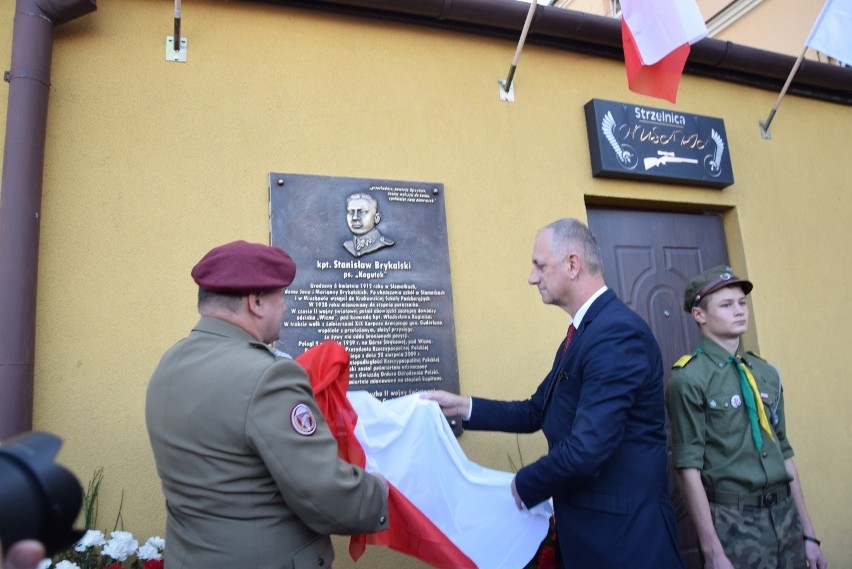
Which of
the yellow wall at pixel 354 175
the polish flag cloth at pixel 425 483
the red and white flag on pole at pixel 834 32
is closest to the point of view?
the polish flag cloth at pixel 425 483

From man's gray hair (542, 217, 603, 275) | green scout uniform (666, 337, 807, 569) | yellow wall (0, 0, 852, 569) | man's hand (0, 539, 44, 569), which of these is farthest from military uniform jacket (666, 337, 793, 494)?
man's hand (0, 539, 44, 569)

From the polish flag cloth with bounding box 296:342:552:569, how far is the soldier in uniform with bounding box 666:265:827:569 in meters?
0.68

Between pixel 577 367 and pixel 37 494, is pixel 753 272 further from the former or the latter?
pixel 37 494

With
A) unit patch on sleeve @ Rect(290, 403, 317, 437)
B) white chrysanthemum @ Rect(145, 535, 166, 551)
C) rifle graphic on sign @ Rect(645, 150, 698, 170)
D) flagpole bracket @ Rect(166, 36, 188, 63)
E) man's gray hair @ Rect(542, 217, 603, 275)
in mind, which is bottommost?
white chrysanthemum @ Rect(145, 535, 166, 551)

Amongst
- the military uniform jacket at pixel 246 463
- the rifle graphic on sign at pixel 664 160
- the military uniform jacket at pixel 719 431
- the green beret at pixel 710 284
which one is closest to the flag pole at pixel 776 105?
the rifle graphic on sign at pixel 664 160

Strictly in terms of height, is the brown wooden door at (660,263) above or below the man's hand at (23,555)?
above

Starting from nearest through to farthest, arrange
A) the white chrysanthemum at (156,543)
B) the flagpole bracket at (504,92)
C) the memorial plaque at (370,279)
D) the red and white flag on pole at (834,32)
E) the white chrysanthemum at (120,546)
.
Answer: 1. the white chrysanthemum at (120,546)
2. the white chrysanthemum at (156,543)
3. the memorial plaque at (370,279)
4. the flagpole bracket at (504,92)
5. the red and white flag on pole at (834,32)

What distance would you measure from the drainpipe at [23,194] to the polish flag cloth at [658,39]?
2737mm

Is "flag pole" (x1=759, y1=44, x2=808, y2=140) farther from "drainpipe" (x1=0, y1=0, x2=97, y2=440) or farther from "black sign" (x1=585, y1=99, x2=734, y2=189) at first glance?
"drainpipe" (x1=0, y1=0, x2=97, y2=440)

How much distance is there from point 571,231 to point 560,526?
1.08 metres

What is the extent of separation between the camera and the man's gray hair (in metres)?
2.49

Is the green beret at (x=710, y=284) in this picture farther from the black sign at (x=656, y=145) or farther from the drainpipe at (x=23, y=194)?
the drainpipe at (x=23, y=194)

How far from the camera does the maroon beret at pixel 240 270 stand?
6.31 ft

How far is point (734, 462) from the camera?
2717mm
